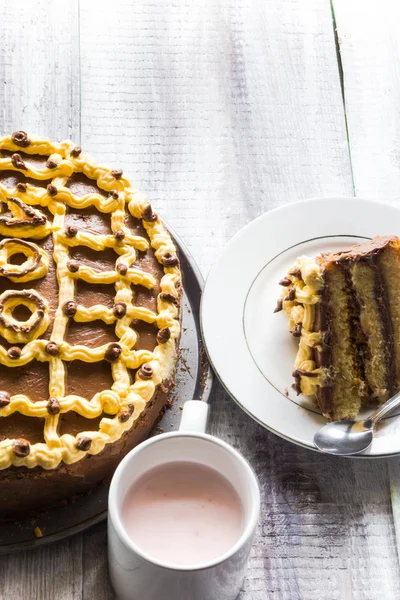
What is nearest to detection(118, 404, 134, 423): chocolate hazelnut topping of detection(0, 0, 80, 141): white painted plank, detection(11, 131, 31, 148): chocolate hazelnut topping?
detection(11, 131, 31, 148): chocolate hazelnut topping

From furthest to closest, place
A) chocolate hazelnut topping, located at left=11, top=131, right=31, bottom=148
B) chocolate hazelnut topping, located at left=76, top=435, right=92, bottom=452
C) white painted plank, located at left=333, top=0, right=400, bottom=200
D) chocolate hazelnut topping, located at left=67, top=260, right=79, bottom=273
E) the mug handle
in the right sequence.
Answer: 1. white painted plank, located at left=333, top=0, right=400, bottom=200
2. chocolate hazelnut topping, located at left=11, top=131, right=31, bottom=148
3. chocolate hazelnut topping, located at left=67, top=260, right=79, bottom=273
4. the mug handle
5. chocolate hazelnut topping, located at left=76, top=435, right=92, bottom=452

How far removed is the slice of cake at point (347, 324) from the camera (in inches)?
83.2

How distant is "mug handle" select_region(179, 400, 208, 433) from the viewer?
1.85 metres

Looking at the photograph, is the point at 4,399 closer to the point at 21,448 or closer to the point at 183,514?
the point at 21,448

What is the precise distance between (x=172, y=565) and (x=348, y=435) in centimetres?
67

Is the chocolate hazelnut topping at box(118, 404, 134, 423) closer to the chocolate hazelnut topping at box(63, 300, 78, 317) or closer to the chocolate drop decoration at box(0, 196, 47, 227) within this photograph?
the chocolate hazelnut topping at box(63, 300, 78, 317)

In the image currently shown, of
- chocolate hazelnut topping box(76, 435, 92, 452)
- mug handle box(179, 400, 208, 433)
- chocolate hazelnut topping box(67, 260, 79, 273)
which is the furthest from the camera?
chocolate hazelnut topping box(67, 260, 79, 273)

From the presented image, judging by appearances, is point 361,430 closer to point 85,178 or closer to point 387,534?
point 387,534

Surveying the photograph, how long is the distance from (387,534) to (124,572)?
74 cm

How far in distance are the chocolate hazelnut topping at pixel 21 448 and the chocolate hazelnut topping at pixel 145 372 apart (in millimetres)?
317

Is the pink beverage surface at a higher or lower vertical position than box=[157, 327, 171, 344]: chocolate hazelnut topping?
lower

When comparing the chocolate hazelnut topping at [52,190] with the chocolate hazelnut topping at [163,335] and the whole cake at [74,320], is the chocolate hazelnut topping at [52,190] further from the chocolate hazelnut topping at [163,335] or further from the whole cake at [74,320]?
the chocolate hazelnut topping at [163,335]

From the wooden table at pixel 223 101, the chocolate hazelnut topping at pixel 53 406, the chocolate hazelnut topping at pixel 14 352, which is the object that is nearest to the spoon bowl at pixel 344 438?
the wooden table at pixel 223 101

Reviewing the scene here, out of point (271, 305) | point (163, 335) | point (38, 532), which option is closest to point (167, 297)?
point (163, 335)
